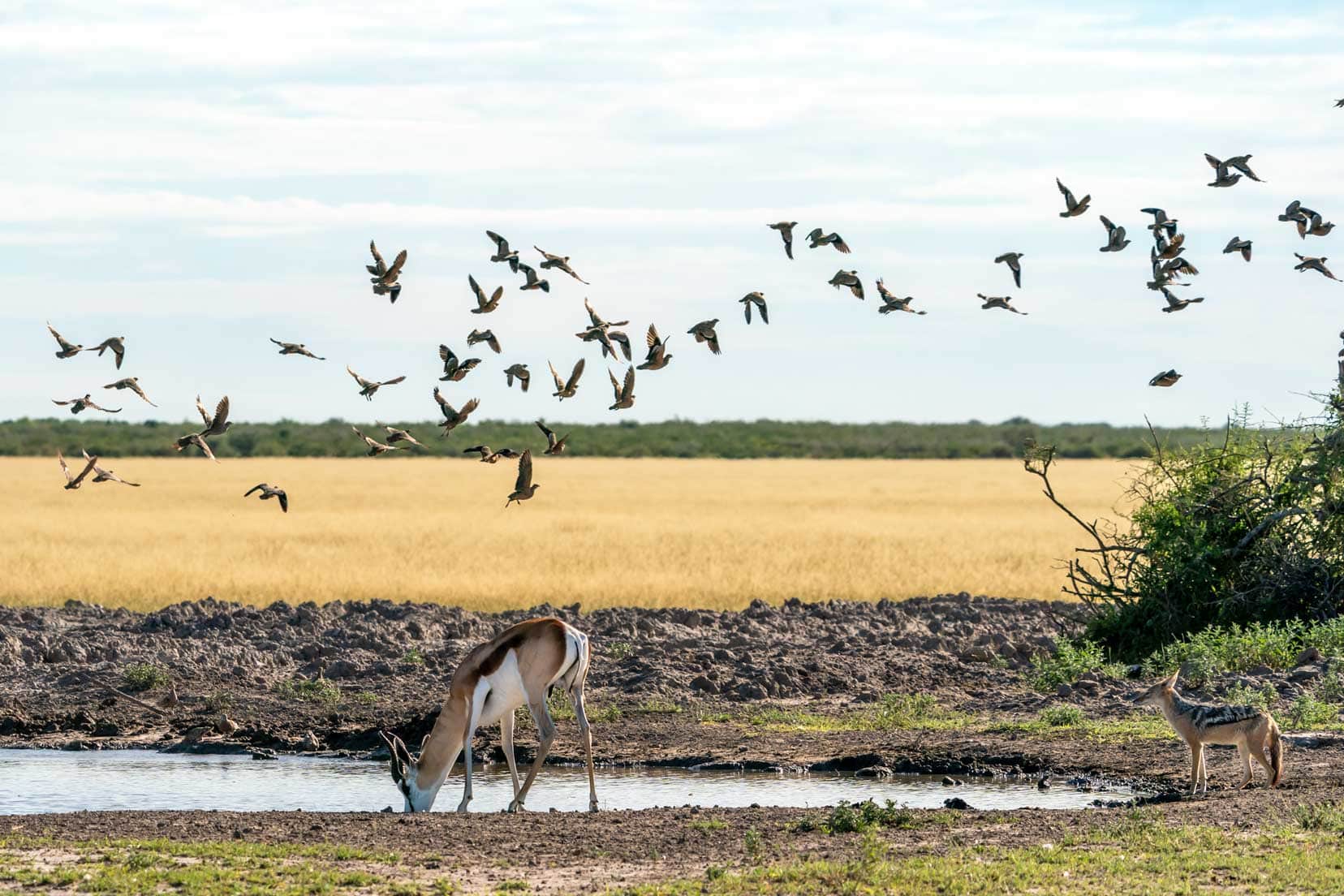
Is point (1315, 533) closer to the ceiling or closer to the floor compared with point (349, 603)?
closer to the ceiling

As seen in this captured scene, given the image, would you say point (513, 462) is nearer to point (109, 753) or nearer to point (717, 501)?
point (717, 501)

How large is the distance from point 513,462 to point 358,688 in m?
92.1

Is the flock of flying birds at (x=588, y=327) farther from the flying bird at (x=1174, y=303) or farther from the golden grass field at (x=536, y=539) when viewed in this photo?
the golden grass field at (x=536, y=539)

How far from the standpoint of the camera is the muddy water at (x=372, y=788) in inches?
560

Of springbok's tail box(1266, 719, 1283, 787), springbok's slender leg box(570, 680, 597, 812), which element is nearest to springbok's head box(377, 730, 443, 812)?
springbok's slender leg box(570, 680, 597, 812)

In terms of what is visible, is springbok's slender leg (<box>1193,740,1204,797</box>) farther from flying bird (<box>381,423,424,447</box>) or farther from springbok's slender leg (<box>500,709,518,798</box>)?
flying bird (<box>381,423,424,447</box>)

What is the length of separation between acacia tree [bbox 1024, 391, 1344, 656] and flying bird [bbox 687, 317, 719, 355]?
6.11 meters

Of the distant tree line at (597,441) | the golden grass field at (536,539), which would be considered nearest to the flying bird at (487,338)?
the golden grass field at (536,539)

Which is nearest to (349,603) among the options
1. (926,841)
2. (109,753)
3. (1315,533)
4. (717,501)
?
(109,753)

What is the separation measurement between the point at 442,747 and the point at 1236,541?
12.2m

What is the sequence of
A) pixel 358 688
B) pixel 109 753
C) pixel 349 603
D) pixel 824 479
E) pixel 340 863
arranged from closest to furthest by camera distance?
1. pixel 340 863
2. pixel 109 753
3. pixel 358 688
4. pixel 349 603
5. pixel 824 479

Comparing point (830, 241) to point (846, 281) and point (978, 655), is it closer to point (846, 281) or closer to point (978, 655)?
point (846, 281)

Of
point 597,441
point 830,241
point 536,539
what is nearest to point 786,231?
point 830,241

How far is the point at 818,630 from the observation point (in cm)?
2411
